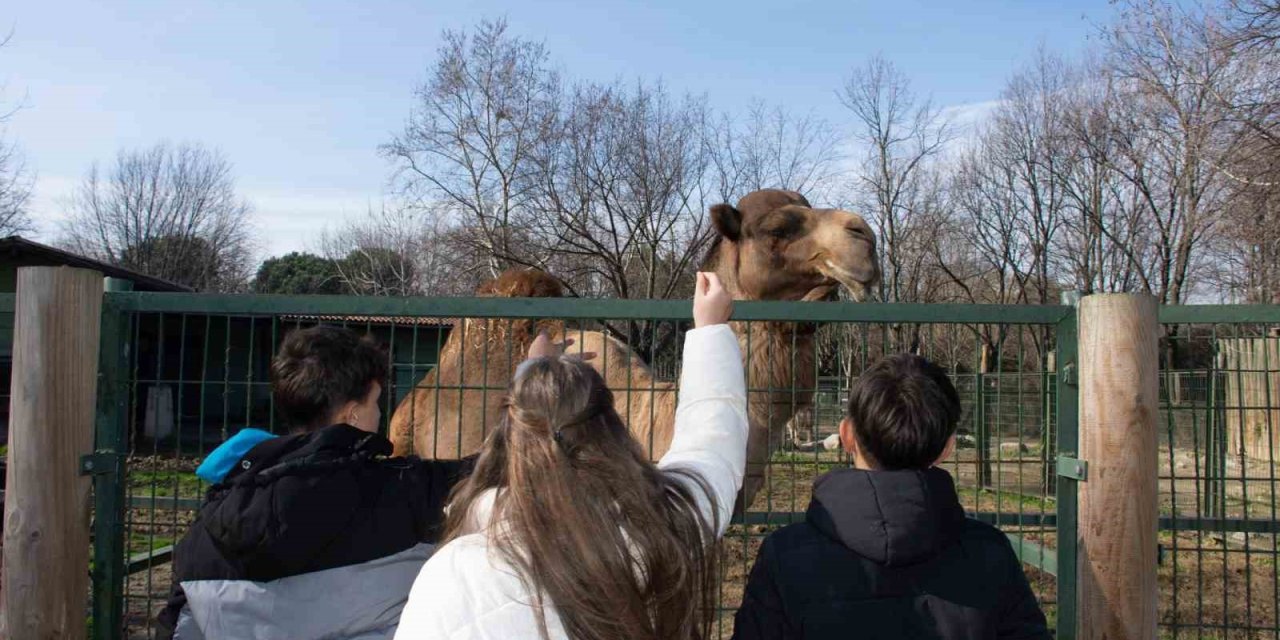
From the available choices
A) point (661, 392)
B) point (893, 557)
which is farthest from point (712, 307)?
point (661, 392)

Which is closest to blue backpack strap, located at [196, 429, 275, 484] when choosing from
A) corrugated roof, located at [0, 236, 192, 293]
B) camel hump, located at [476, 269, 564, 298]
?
camel hump, located at [476, 269, 564, 298]

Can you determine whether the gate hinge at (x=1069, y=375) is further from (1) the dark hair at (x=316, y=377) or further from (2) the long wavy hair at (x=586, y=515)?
(1) the dark hair at (x=316, y=377)

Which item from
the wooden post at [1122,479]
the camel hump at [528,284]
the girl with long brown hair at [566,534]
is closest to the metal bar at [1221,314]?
the wooden post at [1122,479]

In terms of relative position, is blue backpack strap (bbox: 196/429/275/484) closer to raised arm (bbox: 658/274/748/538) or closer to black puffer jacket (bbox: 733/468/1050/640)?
raised arm (bbox: 658/274/748/538)

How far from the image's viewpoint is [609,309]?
10.5 ft

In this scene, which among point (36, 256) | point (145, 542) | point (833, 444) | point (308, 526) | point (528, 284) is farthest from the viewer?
point (36, 256)

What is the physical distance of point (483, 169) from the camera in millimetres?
24453

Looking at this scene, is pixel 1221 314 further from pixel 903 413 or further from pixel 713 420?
pixel 713 420

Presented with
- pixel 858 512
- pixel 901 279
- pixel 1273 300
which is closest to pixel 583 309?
pixel 858 512

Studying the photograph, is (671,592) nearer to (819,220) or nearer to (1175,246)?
(819,220)

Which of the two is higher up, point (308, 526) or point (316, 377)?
point (316, 377)

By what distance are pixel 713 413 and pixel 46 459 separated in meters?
2.22

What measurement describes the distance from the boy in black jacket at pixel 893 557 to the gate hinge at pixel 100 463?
219cm

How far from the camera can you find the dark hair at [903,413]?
220cm
